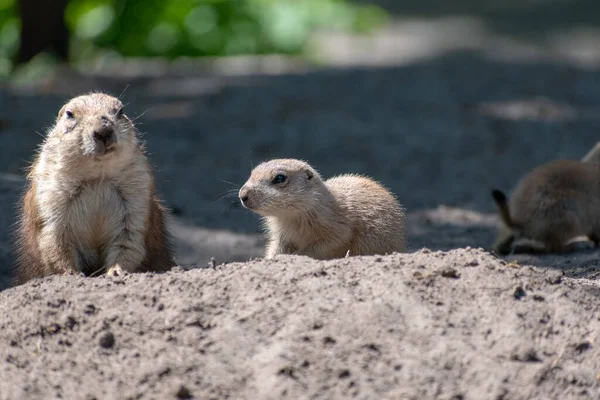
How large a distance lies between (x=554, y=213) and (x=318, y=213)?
2767 millimetres

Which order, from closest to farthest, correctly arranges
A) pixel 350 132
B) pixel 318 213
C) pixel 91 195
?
pixel 91 195, pixel 318 213, pixel 350 132

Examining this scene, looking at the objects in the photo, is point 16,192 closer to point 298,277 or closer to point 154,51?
point 298,277

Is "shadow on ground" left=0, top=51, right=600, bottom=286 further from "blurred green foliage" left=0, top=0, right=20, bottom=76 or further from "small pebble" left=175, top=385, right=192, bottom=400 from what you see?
"small pebble" left=175, top=385, right=192, bottom=400

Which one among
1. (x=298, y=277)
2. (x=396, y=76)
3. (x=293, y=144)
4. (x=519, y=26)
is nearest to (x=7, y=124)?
(x=293, y=144)

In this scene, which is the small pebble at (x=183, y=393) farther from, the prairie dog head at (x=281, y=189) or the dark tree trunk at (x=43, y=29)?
the dark tree trunk at (x=43, y=29)

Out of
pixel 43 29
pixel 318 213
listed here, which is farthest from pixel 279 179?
pixel 43 29

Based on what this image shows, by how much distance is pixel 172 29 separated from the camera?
632 inches

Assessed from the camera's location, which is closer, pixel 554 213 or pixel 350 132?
pixel 554 213

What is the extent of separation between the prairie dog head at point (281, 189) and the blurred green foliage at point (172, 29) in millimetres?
10370

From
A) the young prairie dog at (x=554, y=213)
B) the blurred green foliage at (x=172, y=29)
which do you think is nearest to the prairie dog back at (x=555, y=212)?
the young prairie dog at (x=554, y=213)

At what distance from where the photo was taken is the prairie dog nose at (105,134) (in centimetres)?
517

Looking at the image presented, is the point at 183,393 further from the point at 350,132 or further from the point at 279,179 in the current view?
the point at 350,132

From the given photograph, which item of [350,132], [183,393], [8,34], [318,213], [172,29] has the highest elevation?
[172,29]

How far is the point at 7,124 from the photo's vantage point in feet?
37.4
